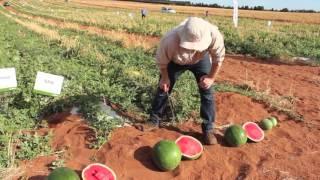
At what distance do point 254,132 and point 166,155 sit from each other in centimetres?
165

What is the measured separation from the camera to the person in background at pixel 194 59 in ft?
15.0

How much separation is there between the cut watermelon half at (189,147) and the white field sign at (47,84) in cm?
172

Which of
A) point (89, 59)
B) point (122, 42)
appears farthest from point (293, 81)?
point (122, 42)

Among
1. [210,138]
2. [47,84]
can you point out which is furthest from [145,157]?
[47,84]

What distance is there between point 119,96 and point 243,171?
2402 mm

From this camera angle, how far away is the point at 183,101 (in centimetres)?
645

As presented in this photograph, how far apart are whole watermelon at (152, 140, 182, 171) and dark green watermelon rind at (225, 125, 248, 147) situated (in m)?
0.95

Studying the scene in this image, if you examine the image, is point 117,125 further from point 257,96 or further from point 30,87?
point 257,96

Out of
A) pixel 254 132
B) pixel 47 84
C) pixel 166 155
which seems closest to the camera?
pixel 166 155

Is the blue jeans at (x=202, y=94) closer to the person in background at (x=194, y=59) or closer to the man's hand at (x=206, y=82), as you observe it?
the person in background at (x=194, y=59)

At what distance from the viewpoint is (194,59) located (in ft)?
16.8

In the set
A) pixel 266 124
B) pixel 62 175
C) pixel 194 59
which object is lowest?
pixel 266 124

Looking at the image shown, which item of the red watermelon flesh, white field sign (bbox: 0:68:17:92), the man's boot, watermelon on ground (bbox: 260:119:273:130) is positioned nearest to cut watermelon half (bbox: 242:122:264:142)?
watermelon on ground (bbox: 260:119:273:130)

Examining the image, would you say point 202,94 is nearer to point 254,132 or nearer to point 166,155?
point 254,132
